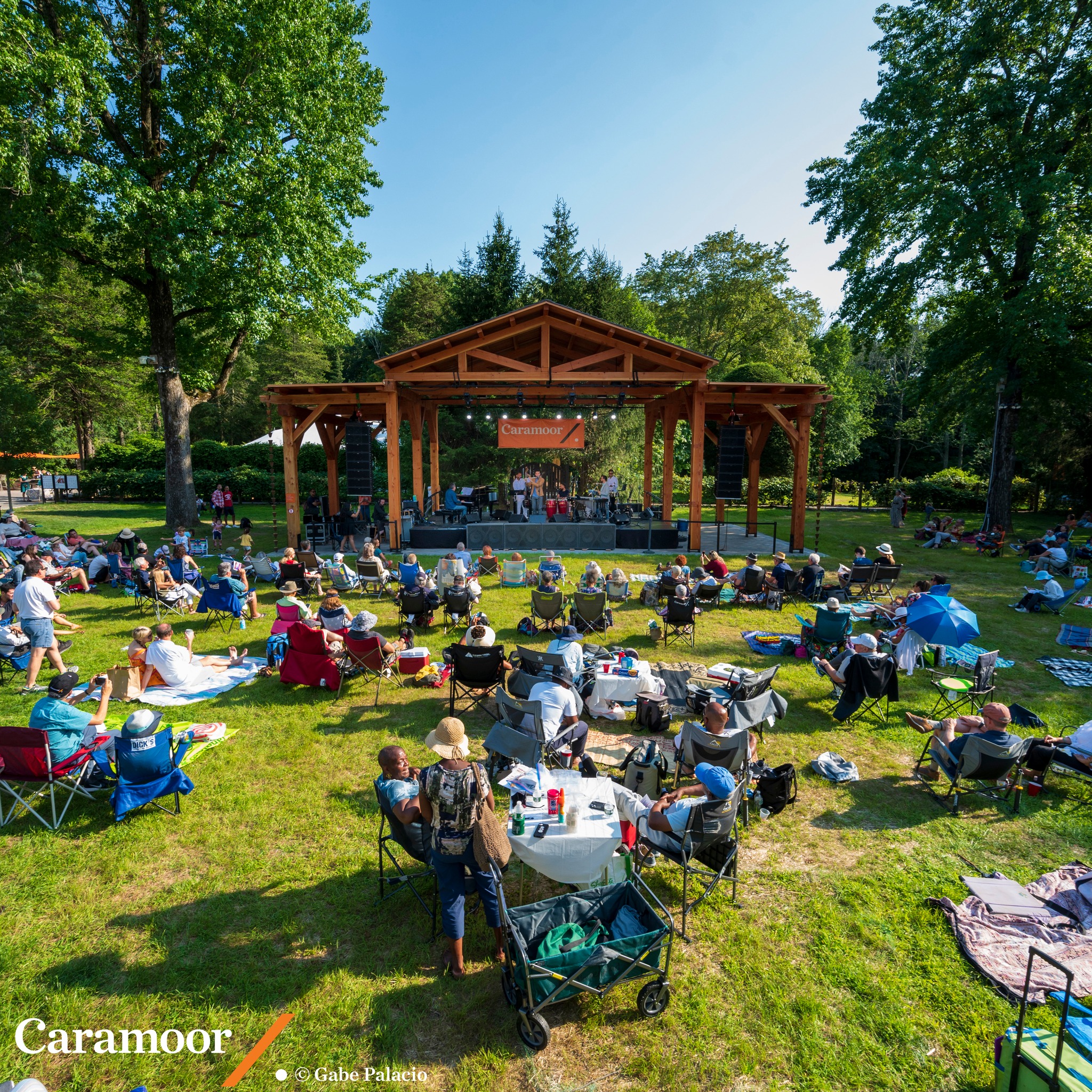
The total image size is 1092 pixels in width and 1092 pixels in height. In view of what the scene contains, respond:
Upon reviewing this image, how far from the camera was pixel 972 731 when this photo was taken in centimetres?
531

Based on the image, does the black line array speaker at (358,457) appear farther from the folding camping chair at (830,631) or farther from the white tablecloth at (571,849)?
the white tablecloth at (571,849)

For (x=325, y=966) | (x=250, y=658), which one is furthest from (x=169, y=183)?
(x=325, y=966)

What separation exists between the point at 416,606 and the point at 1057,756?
25.4 ft

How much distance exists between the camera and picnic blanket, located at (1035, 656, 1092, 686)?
26.5 ft

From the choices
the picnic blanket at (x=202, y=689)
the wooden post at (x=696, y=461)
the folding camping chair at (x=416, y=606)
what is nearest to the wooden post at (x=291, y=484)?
the folding camping chair at (x=416, y=606)

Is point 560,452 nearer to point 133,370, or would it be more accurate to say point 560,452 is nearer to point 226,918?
point 133,370

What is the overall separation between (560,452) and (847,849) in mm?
21325

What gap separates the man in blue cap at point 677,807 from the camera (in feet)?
13.1

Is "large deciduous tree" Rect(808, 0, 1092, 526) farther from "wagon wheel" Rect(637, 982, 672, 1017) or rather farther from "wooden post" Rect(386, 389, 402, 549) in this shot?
"wagon wheel" Rect(637, 982, 672, 1017)

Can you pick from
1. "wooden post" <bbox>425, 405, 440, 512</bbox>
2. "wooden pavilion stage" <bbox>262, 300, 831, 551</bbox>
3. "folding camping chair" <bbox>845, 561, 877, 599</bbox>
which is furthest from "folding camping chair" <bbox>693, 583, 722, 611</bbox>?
"wooden post" <bbox>425, 405, 440, 512</bbox>

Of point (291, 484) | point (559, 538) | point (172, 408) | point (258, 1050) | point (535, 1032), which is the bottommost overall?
point (258, 1050)

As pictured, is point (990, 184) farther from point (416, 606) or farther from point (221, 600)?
point (221, 600)

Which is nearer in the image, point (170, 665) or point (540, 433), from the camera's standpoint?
point (170, 665)

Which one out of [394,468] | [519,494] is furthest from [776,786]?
[519,494]
